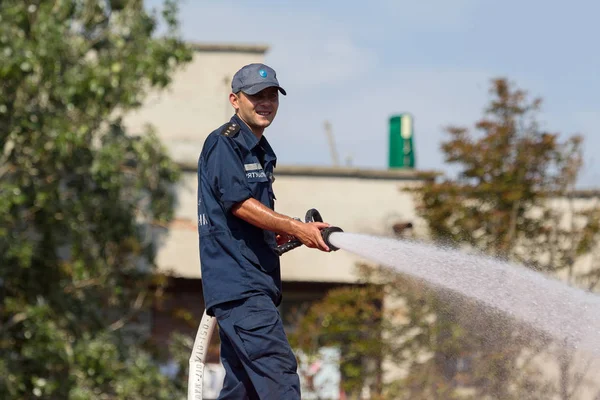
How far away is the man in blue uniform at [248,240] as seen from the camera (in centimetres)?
530

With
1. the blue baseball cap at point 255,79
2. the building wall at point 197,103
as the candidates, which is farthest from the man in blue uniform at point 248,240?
the building wall at point 197,103

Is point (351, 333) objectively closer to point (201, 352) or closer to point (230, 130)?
point (201, 352)

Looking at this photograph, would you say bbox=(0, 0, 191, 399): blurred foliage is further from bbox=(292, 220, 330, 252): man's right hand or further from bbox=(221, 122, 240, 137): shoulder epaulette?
bbox=(292, 220, 330, 252): man's right hand

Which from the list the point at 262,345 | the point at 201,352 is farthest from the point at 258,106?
the point at 201,352

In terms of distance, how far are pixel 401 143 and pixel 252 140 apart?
17343mm

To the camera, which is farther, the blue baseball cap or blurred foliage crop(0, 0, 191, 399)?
blurred foliage crop(0, 0, 191, 399)

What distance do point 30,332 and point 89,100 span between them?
A: 2.54m

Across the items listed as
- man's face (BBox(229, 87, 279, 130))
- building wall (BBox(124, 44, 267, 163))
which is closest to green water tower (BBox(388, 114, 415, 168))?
building wall (BBox(124, 44, 267, 163))

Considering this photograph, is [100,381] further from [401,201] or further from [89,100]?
[401,201]

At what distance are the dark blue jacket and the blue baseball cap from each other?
167 mm

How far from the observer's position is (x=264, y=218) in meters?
5.27

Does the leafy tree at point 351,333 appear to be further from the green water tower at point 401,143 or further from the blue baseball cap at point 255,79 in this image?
the green water tower at point 401,143

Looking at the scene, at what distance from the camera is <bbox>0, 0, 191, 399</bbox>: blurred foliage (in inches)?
489

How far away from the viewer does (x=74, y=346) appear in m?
12.9
